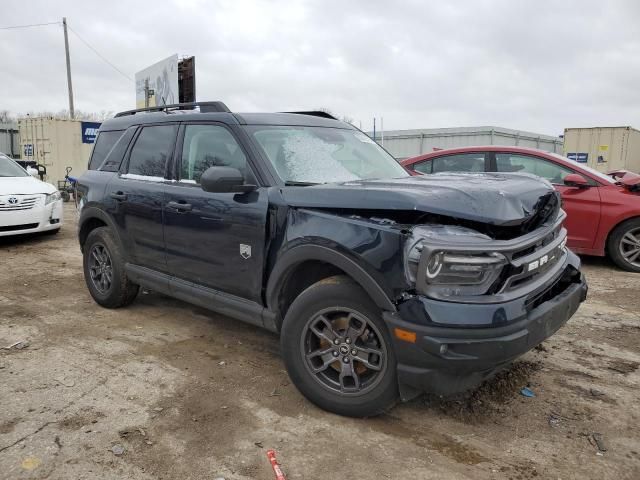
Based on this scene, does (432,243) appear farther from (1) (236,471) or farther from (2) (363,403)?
(1) (236,471)

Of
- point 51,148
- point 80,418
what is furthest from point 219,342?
point 51,148

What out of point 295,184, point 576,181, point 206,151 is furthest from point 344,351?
point 576,181

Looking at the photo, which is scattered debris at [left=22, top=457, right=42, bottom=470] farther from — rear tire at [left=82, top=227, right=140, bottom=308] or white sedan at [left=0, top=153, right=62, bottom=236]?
white sedan at [left=0, top=153, right=62, bottom=236]

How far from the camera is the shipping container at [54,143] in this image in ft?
62.7

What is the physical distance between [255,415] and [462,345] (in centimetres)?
136

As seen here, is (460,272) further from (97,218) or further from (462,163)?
(462,163)

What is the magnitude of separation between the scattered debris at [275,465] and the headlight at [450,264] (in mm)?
1145

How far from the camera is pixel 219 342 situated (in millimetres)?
4301

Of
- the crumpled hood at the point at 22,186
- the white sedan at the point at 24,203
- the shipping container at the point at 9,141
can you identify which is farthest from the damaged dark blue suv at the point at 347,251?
the shipping container at the point at 9,141

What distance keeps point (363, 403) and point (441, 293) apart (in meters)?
0.84

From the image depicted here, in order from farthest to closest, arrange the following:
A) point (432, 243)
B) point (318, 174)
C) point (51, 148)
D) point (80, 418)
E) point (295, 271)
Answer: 1. point (51, 148)
2. point (318, 174)
3. point (295, 271)
4. point (80, 418)
5. point (432, 243)

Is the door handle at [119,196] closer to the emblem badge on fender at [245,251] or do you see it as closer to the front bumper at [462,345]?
Result: the emblem badge on fender at [245,251]

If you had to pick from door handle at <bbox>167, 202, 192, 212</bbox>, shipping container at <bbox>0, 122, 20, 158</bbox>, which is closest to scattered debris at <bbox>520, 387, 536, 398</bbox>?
door handle at <bbox>167, 202, 192, 212</bbox>

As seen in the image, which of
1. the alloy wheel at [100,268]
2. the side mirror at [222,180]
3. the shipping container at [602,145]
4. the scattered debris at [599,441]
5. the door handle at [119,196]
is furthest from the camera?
the shipping container at [602,145]
